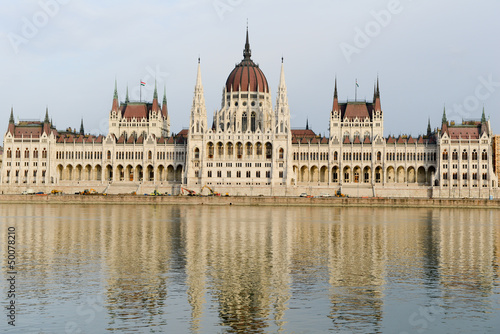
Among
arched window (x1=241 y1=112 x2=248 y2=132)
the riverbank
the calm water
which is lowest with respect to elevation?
the calm water

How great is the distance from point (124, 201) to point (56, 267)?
86.1 meters

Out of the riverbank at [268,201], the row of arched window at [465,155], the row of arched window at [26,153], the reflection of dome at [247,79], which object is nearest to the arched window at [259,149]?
the reflection of dome at [247,79]

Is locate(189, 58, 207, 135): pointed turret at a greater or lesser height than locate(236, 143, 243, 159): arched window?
greater

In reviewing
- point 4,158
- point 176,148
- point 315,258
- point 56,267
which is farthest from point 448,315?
point 4,158

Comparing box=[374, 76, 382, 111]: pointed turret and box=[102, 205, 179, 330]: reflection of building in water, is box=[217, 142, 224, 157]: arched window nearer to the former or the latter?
box=[374, 76, 382, 111]: pointed turret

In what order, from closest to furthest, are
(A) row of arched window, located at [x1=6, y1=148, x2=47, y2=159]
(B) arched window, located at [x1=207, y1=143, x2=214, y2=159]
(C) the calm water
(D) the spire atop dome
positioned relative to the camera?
(C) the calm water
(B) arched window, located at [x1=207, y1=143, x2=214, y2=159]
(A) row of arched window, located at [x1=6, y1=148, x2=47, y2=159]
(D) the spire atop dome

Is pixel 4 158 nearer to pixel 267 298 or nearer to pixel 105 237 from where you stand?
pixel 105 237

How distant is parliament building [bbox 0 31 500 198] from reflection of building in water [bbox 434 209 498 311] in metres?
69.1

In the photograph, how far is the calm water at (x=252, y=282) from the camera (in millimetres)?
27359

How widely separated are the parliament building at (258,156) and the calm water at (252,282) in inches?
3179

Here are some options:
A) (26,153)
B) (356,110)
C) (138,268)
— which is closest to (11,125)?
(26,153)

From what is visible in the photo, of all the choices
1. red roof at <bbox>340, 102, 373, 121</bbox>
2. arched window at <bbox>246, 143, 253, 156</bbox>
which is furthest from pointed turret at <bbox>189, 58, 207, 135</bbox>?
red roof at <bbox>340, 102, 373, 121</bbox>

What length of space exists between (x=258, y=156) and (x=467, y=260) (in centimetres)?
10220

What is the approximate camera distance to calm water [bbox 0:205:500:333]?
27359 mm
